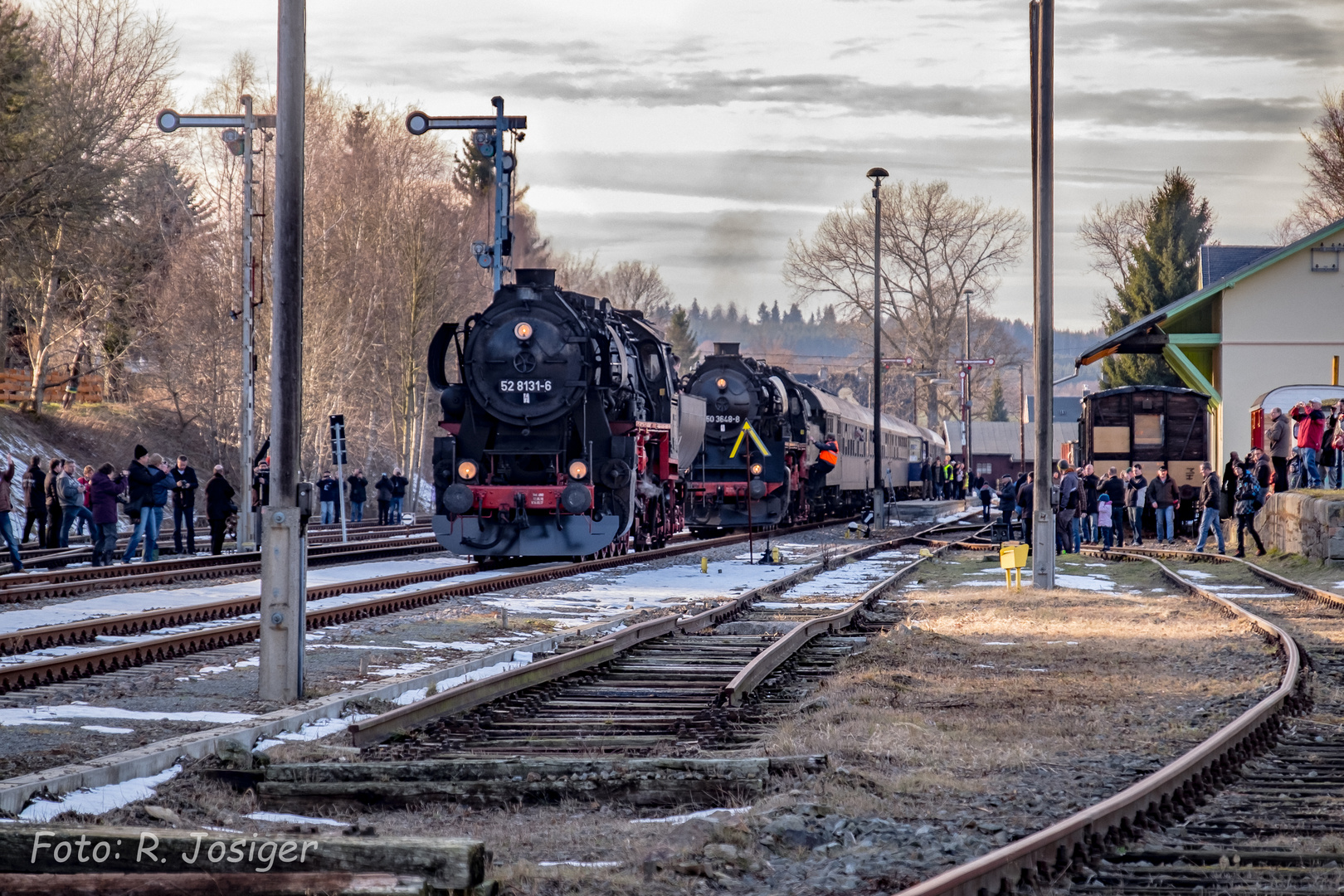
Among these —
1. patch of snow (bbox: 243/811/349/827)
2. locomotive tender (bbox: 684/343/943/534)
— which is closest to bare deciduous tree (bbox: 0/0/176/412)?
locomotive tender (bbox: 684/343/943/534)

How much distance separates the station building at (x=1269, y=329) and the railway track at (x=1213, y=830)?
26.6 m

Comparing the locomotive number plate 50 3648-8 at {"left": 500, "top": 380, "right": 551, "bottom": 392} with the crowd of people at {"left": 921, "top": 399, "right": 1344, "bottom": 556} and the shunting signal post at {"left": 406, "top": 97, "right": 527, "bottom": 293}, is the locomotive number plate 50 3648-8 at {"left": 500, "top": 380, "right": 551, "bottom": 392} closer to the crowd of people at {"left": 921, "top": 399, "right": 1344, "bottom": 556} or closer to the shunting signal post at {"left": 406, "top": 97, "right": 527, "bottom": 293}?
the shunting signal post at {"left": 406, "top": 97, "right": 527, "bottom": 293}

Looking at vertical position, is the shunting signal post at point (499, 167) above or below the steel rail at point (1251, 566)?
above

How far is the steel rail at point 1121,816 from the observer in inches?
175

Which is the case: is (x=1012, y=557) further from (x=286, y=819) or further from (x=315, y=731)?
(x=286, y=819)

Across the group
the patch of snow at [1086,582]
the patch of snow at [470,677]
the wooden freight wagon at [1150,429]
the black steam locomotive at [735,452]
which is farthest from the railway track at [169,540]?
the wooden freight wagon at [1150,429]

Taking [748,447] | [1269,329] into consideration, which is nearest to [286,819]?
[748,447]

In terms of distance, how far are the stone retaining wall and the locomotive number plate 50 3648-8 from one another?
36.5 ft

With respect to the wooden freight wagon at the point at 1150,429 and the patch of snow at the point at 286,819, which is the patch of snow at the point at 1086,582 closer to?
the wooden freight wagon at the point at 1150,429

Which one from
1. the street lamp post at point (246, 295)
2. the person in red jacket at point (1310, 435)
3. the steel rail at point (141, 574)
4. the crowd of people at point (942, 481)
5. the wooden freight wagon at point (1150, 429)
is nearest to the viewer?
the steel rail at point (141, 574)

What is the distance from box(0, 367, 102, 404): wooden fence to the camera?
41469mm

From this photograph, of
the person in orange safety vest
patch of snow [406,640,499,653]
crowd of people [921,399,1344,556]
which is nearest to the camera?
patch of snow [406,640,499,653]

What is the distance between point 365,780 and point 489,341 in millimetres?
13973

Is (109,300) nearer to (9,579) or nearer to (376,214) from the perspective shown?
(376,214)
